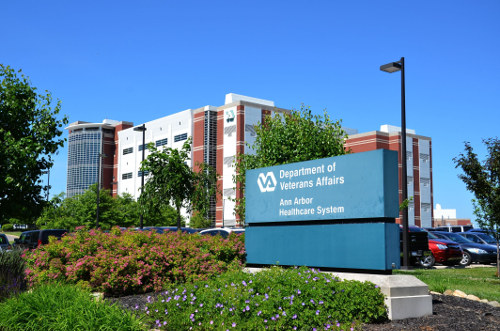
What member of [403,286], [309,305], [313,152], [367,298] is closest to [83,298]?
[309,305]

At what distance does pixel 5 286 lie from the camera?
987 centimetres

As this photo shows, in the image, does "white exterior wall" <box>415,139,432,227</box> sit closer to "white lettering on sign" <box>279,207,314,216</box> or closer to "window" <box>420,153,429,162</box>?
"window" <box>420,153,429,162</box>

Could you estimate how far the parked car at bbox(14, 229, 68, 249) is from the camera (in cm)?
2442

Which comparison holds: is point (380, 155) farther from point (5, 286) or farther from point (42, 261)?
point (42, 261)

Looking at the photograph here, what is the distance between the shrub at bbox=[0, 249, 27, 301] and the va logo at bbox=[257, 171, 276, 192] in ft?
17.1

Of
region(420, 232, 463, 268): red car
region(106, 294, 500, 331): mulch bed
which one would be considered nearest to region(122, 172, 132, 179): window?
region(420, 232, 463, 268): red car

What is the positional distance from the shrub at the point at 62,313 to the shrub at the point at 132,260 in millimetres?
2539

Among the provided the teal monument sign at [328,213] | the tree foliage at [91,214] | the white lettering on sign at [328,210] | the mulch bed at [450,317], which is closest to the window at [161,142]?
the tree foliage at [91,214]

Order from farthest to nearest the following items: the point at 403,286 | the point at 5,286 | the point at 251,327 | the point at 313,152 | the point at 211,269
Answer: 1. the point at 313,152
2. the point at 211,269
3. the point at 5,286
4. the point at 403,286
5. the point at 251,327

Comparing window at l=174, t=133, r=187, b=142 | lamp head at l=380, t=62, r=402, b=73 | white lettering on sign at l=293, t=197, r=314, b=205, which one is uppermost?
window at l=174, t=133, r=187, b=142

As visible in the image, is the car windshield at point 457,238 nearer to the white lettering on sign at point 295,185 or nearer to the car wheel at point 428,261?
the car wheel at point 428,261

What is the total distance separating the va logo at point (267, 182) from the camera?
444 inches

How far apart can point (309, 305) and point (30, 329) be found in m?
3.90

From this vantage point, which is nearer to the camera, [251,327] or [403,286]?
[251,327]
